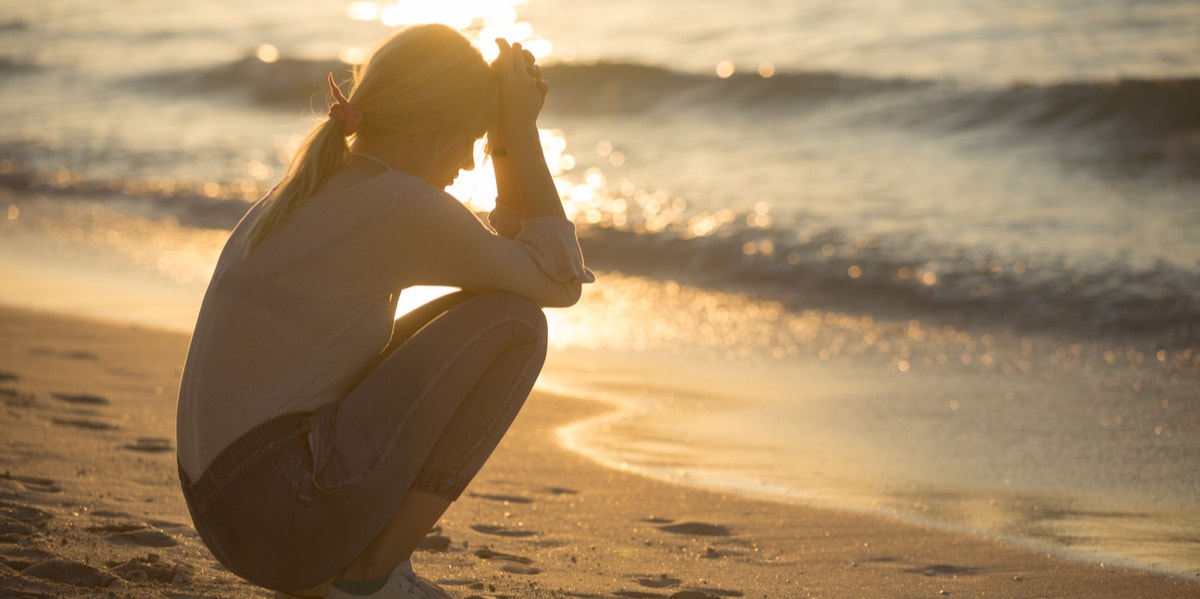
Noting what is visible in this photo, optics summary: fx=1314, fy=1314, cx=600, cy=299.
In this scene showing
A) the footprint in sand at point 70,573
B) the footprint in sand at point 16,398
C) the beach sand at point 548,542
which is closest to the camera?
the footprint in sand at point 70,573

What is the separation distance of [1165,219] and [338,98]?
26.0 feet

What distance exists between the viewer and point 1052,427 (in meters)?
5.18

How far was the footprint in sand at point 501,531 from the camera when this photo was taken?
12.7ft

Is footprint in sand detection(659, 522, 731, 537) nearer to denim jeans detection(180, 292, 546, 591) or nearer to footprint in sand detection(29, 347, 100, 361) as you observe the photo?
denim jeans detection(180, 292, 546, 591)

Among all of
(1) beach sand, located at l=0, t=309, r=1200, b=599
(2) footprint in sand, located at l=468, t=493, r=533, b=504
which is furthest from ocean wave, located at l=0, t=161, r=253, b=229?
(2) footprint in sand, located at l=468, t=493, r=533, b=504

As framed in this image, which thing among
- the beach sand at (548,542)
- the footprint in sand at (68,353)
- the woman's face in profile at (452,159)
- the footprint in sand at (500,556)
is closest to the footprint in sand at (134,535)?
the beach sand at (548,542)

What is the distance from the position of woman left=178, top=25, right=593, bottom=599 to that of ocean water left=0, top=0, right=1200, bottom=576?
1853mm

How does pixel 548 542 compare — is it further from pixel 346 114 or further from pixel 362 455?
pixel 346 114

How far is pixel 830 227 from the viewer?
30.1 feet

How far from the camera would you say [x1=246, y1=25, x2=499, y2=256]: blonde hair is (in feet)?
8.45

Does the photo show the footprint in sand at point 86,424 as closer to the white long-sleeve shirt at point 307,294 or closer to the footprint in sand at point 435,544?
the footprint in sand at point 435,544

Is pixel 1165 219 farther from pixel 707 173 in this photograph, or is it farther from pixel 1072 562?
pixel 1072 562

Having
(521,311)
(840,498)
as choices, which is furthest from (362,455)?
(840,498)

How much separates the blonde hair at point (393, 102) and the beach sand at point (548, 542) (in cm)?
117
